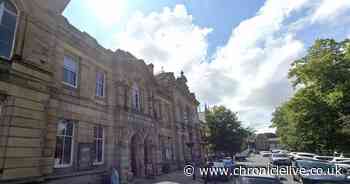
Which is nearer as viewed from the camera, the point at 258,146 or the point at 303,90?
the point at 303,90

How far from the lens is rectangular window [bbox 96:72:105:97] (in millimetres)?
13614

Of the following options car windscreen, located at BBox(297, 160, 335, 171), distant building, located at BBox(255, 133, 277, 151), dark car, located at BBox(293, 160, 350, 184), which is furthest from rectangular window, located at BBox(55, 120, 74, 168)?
distant building, located at BBox(255, 133, 277, 151)

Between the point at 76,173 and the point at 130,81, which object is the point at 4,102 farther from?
the point at 130,81

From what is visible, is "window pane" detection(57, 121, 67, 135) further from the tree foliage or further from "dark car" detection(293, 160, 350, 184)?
the tree foliage

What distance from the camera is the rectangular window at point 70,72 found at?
36.8ft

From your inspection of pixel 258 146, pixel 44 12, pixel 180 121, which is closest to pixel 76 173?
pixel 44 12

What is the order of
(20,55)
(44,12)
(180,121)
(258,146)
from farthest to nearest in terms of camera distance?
1. (258,146)
2. (180,121)
3. (44,12)
4. (20,55)

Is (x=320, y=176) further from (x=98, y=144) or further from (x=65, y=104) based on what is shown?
(x=65, y=104)

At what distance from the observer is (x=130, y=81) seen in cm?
1658

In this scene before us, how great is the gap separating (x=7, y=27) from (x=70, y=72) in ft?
12.3

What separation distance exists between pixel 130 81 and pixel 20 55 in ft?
28.8

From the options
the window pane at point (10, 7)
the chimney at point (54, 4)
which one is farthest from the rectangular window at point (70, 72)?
the window pane at point (10, 7)

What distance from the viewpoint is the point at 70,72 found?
1159 cm

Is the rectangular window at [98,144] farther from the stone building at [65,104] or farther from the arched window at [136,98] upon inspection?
the arched window at [136,98]
